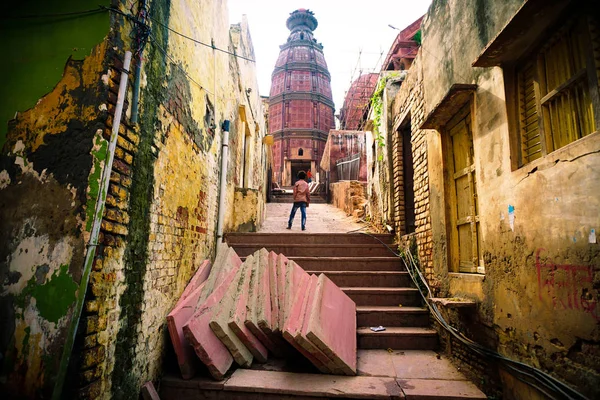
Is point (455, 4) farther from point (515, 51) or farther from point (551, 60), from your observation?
point (551, 60)

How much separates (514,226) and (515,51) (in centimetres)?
145

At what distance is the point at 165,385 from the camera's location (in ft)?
10.8

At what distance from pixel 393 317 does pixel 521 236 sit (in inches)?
92.0

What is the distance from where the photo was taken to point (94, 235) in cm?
233

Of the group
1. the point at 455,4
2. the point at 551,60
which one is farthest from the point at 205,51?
the point at 551,60

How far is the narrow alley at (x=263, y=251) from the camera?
7.32 feet

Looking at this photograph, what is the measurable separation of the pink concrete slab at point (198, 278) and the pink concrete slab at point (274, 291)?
97 centimetres

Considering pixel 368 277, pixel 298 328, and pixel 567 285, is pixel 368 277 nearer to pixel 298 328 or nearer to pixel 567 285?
pixel 298 328

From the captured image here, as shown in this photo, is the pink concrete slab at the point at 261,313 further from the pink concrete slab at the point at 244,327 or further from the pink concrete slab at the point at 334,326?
the pink concrete slab at the point at 334,326

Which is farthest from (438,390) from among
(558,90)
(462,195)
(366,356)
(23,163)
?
(23,163)

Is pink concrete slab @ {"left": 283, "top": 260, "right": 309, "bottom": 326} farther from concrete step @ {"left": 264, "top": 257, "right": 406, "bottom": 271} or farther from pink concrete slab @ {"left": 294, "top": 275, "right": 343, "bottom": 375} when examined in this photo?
concrete step @ {"left": 264, "top": 257, "right": 406, "bottom": 271}

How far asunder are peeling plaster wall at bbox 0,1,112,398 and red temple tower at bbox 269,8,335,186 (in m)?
24.8

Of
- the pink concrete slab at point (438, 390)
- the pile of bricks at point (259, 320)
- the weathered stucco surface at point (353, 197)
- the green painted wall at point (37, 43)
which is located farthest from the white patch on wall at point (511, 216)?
the weathered stucco surface at point (353, 197)

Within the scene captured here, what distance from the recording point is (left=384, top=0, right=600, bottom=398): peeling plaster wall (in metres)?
1.97
